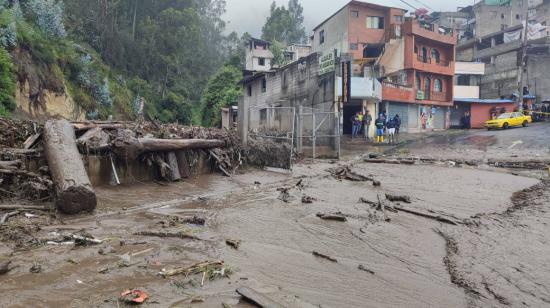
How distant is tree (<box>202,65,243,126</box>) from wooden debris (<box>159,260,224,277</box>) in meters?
37.1

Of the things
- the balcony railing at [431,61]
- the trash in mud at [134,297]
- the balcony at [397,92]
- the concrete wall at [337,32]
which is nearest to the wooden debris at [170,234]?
the trash in mud at [134,297]

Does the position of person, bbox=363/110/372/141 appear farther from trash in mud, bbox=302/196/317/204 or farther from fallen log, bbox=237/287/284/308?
fallen log, bbox=237/287/284/308

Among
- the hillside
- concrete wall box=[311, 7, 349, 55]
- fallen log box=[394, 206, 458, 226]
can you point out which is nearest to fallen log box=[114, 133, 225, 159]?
fallen log box=[394, 206, 458, 226]

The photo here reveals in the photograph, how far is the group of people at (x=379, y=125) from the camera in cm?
2541

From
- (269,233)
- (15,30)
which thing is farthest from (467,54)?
(269,233)

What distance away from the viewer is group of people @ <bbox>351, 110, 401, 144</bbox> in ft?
83.4

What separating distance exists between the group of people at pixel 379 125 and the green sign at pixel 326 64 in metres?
4.40

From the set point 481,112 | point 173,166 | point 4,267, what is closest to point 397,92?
point 481,112

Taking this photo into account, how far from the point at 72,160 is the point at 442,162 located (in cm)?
1507

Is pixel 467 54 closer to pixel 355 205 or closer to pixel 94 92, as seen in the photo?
pixel 94 92

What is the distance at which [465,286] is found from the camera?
14.5ft

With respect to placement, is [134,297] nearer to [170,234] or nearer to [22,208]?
[170,234]

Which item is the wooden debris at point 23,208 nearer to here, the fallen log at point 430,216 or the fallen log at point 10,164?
the fallen log at point 10,164

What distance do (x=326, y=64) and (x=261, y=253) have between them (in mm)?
20386
